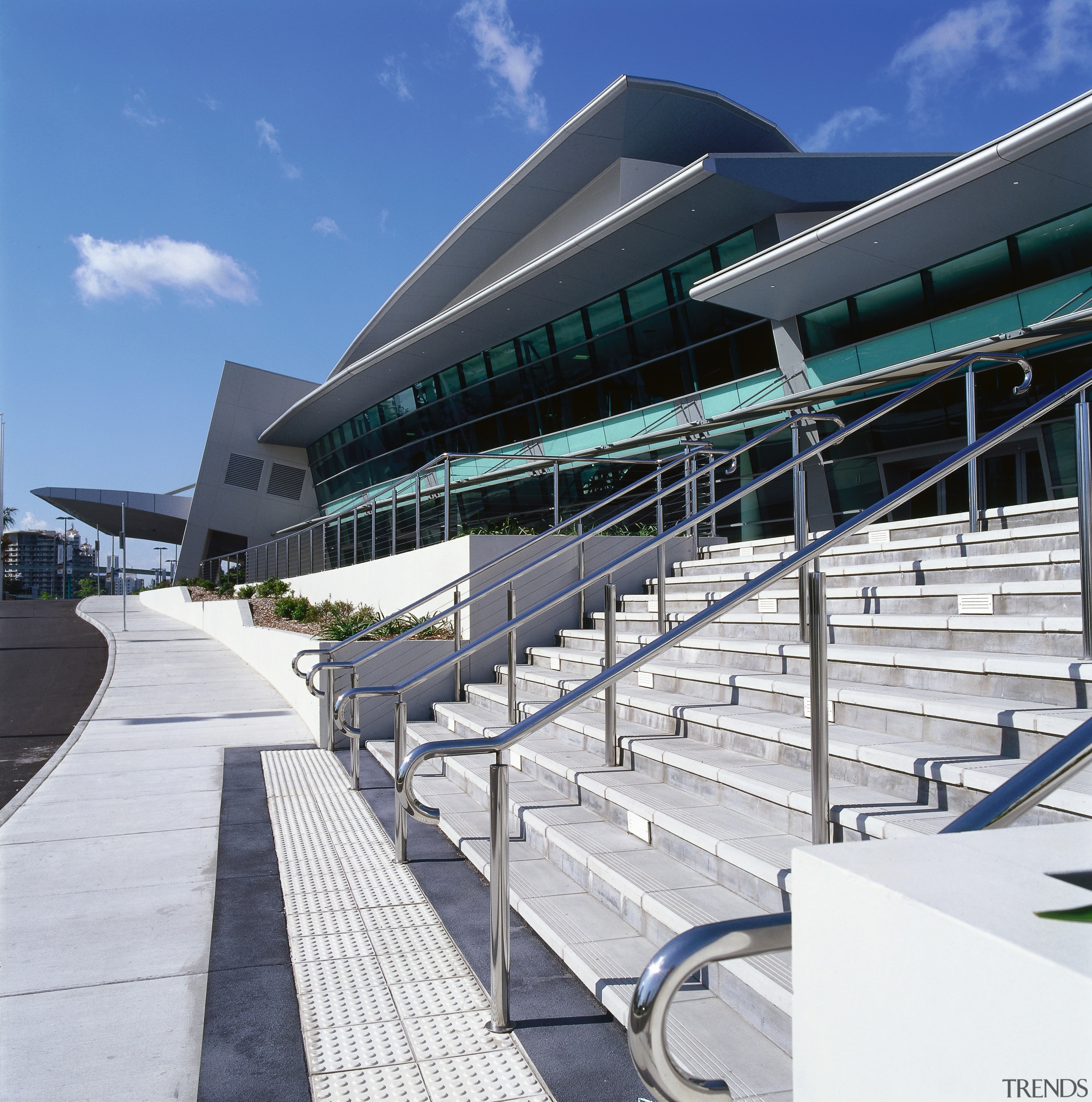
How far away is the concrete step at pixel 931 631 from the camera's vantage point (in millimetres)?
3910

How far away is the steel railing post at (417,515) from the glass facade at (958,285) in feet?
28.4

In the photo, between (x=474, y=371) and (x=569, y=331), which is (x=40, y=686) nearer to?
(x=569, y=331)

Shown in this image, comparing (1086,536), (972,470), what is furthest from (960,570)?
(1086,536)

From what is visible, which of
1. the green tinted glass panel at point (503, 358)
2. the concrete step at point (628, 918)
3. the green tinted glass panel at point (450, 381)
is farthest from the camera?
the green tinted glass panel at point (450, 381)

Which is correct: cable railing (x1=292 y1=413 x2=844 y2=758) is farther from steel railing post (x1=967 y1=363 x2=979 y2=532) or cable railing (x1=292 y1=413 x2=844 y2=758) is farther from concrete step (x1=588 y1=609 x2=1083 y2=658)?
steel railing post (x1=967 y1=363 x2=979 y2=532)

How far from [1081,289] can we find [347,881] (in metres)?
12.5

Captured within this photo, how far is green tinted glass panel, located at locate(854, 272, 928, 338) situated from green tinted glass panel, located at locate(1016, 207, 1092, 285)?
67.0 inches

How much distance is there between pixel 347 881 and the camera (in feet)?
14.8

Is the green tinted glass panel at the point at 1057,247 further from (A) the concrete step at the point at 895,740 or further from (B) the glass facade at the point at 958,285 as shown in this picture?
(A) the concrete step at the point at 895,740

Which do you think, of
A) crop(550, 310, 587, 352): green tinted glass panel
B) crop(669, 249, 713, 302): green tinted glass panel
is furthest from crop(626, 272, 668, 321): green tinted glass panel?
crop(550, 310, 587, 352): green tinted glass panel

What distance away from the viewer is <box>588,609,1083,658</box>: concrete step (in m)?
3.91

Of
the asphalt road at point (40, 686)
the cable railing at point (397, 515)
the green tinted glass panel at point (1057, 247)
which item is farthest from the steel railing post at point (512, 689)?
the green tinted glass panel at point (1057, 247)

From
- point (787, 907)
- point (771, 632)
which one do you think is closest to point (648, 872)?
point (787, 907)

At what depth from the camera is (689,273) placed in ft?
62.6
